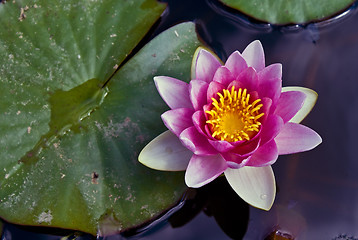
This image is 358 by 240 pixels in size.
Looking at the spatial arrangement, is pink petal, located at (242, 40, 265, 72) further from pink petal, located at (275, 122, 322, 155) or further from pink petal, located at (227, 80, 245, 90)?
pink petal, located at (275, 122, 322, 155)

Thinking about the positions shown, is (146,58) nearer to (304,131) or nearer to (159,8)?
(159,8)

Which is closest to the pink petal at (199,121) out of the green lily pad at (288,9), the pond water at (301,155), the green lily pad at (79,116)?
the green lily pad at (79,116)

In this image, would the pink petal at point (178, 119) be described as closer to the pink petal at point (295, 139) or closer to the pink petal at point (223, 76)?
the pink petal at point (223, 76)

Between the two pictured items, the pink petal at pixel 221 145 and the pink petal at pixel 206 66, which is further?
the pink petal at pixel 206 66

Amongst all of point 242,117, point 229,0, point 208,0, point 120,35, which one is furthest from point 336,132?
point 120,35

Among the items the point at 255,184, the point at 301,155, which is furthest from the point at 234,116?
the point at 301,155

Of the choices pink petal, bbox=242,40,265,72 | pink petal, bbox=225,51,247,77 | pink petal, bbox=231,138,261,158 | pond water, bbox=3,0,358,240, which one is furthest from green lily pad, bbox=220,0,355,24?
pink petal, bbox=231,138,261,158

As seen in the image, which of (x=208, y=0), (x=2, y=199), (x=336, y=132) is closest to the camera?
(x=2, y=199)

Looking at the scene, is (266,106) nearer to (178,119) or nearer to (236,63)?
(236,63)
